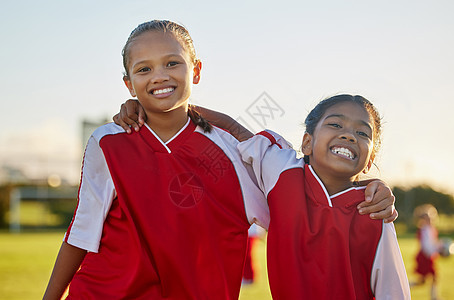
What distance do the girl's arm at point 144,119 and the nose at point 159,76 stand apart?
0.66ft

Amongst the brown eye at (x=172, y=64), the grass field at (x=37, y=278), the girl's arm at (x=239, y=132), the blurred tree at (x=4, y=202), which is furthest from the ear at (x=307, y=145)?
the blurred tree at (x=4, y=202)

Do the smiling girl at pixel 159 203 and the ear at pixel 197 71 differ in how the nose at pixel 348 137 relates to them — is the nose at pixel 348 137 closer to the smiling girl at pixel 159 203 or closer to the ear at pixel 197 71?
the smiling girl at pixel 159 203

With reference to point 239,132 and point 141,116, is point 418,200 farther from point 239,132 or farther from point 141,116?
point 141,116

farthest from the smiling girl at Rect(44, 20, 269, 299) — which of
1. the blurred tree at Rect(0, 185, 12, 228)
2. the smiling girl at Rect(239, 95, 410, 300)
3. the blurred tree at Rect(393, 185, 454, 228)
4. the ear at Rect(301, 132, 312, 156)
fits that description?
the blurred tree at Rect(393, 185, 454, 228)

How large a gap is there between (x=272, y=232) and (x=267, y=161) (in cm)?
30

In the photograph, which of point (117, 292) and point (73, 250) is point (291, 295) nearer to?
point (117, 292)

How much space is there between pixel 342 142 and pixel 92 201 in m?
1.01

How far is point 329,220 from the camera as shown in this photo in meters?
2.32

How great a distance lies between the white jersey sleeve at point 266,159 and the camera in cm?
242

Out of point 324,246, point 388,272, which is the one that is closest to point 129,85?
point 324,246

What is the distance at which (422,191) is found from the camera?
39094 millimetres

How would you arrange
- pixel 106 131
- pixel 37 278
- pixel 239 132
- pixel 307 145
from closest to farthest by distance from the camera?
pixel 106 131 < pixel 307 145 < pixel 239 132 < pixel 37 278

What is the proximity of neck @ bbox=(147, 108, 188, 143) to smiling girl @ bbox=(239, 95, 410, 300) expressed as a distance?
291 millimetres

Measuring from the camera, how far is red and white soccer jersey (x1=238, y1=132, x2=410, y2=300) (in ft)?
7.37
